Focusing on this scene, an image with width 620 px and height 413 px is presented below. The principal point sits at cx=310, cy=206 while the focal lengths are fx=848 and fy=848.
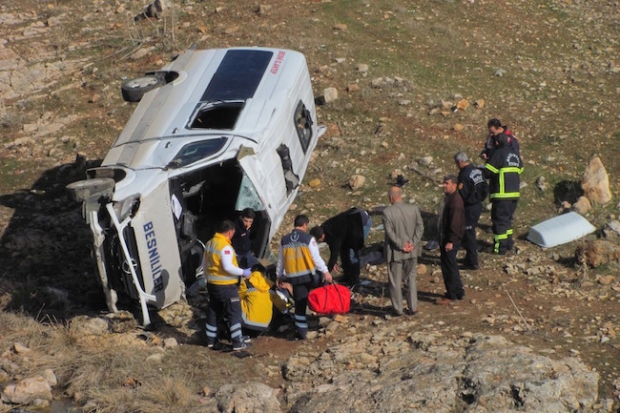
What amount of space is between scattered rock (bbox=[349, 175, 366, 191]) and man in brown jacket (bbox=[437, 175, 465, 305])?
9.14 feet

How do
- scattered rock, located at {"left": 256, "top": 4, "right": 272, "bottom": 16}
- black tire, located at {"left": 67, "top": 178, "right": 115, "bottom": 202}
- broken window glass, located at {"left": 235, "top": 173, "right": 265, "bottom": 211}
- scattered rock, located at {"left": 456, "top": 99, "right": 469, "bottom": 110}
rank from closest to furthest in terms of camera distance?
1. black tire, located at {"left": 67, "top": 178, "right": 115, "bottom": 202}
2. broken window glass, located at {"left": 235, "top": 173, "right": 265, "bottom": 211}
3. scattered rock, located at {"left": 456, "top": 99, "right": 469, "bottom": 110}
4. scattered rock, located at {"left": 256, "top": 4, "right": 272, "bottom": 16}

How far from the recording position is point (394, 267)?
27.5 feet

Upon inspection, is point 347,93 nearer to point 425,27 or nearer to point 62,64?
point 425,27

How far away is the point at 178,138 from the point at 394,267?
2.83 metres

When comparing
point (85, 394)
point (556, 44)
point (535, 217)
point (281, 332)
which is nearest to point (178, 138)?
point (281, 332)

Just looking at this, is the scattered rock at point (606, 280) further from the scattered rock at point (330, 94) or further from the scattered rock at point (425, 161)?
the scattered rock at point (330, 94)

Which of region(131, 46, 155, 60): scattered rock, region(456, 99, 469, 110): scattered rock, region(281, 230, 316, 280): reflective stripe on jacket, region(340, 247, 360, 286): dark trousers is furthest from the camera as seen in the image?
region(131, 46, 155, 60): scattered rock

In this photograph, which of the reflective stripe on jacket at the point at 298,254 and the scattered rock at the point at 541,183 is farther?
the scattered rock at the point at 541,183

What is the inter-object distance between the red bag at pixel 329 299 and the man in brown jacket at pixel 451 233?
1.11 m

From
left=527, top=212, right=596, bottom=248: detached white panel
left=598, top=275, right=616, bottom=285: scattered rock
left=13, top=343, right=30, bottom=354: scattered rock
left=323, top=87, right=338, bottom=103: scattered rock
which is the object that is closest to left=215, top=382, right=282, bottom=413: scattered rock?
left=13, top=343, right=30, bottom=354: scattered rock

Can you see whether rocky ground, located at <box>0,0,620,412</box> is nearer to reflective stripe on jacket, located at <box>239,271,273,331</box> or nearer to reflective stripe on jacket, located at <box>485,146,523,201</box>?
reflective stripe on jacket, located at <box>239,271,273,331</box>

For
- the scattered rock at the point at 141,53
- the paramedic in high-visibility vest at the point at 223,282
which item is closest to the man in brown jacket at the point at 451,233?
the paramedic in high-visibility vest at the point at 223,282

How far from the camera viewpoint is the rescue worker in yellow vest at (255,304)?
8250mm

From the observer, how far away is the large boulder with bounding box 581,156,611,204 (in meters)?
10.6
